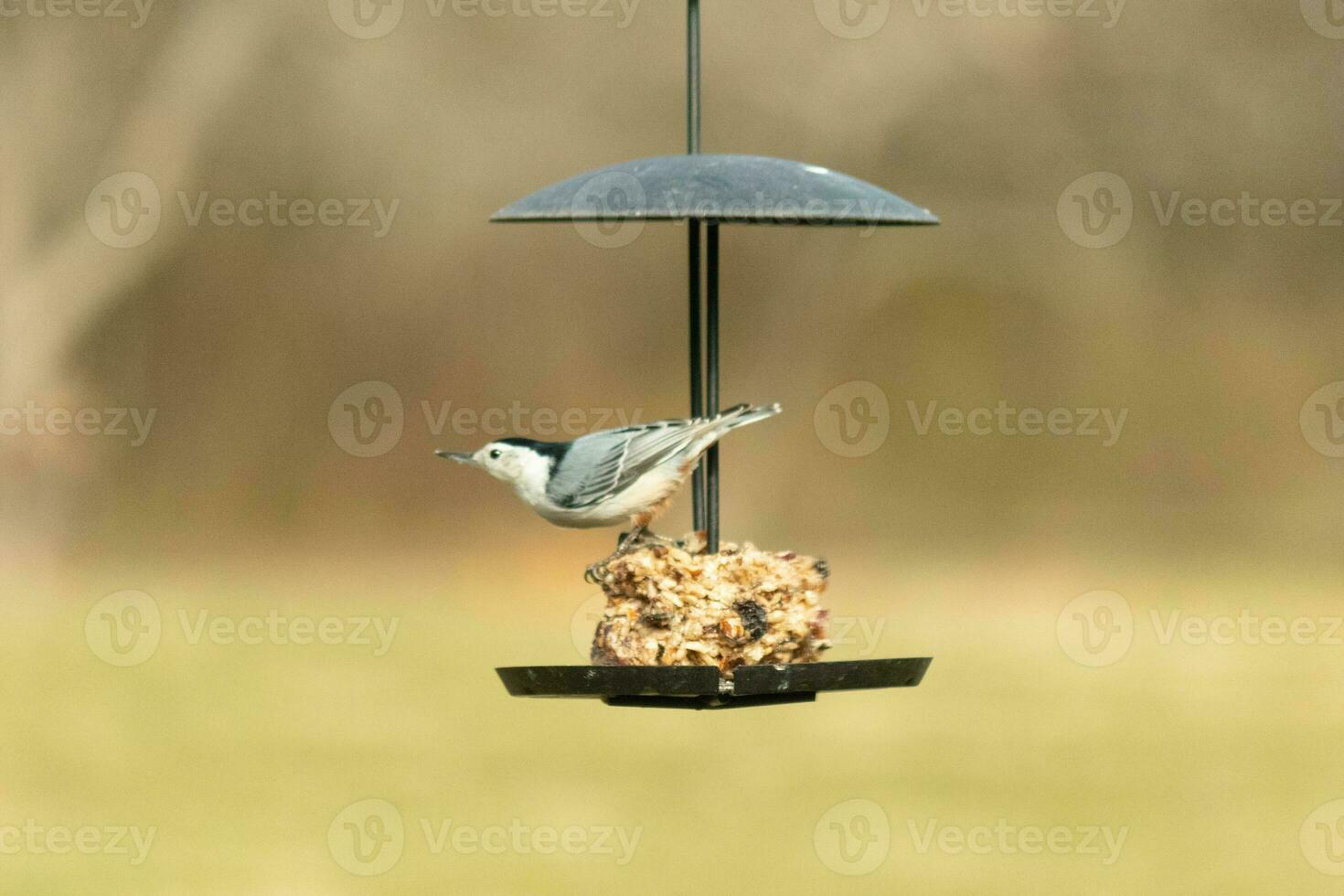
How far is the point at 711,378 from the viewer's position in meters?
3.63

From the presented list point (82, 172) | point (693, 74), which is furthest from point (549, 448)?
point (82, 172)

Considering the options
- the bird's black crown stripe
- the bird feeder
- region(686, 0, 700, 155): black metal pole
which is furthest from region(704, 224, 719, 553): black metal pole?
the bird's black crown stripe

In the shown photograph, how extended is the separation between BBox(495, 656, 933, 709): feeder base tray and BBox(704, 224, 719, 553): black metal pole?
380 mm

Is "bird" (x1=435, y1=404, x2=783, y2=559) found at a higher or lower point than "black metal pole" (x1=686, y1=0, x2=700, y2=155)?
lower

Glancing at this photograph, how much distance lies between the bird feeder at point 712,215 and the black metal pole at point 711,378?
1 centimetres

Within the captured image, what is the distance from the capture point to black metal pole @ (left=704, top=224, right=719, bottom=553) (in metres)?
3.61

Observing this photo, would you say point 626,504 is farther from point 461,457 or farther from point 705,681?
point 705,681

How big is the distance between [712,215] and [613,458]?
2.24 ft

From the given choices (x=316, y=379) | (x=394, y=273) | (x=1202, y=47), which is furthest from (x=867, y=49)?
(x=316, y=379)

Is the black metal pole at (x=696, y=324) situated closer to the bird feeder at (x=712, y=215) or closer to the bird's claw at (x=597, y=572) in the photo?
the bird feeder at (x=712, y=215)

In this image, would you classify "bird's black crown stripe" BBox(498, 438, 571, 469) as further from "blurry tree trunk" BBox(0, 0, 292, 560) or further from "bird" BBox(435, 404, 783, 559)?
"blurry tree trunk" BBox(0, 0, 292, 560)

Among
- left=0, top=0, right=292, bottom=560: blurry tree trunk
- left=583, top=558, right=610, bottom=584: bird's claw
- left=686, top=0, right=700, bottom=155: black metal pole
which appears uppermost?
left=0, top=0, right=292, bottom=560: blurry tree trunk

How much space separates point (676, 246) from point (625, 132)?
2.52ft

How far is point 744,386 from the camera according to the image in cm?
1045
